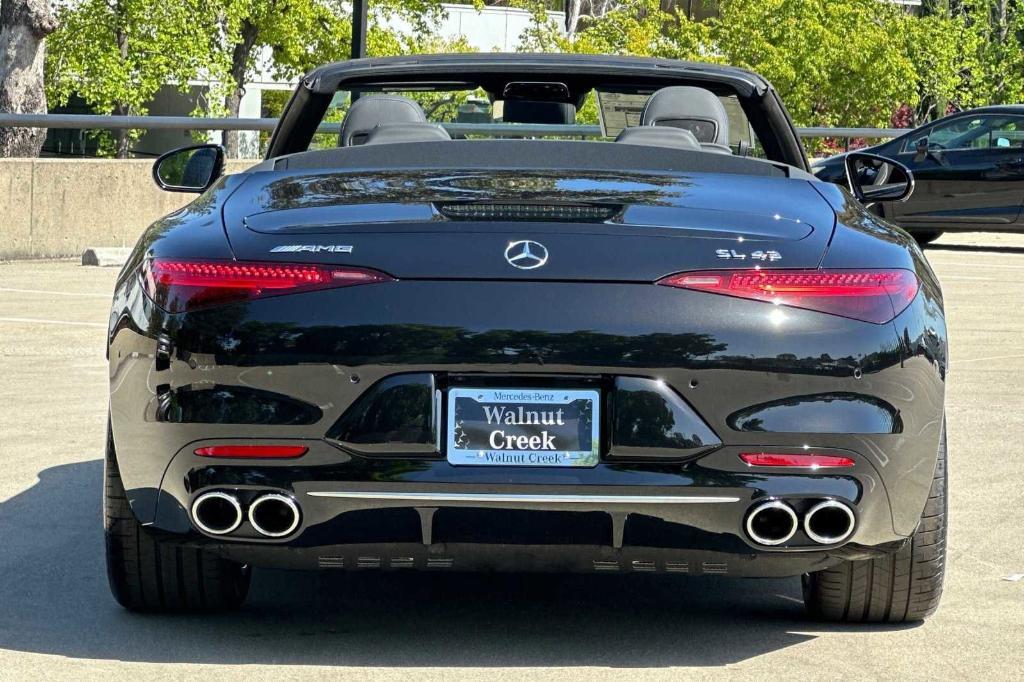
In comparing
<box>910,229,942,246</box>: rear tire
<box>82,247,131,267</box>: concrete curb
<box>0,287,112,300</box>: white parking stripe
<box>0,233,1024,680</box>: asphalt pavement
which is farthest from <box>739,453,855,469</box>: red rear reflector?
<box>910,229,942,246</box>: rear tire

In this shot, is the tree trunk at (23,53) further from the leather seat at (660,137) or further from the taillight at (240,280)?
the taillight at (240,280)

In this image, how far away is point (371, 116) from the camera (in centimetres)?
543

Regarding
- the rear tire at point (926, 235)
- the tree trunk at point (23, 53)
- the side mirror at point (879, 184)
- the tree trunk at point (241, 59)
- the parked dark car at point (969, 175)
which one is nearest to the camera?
the side mirror at point (879, 184)

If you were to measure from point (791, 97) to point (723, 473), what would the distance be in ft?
134

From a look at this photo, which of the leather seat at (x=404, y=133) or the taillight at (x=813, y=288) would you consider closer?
the taillight at (x=813, y=288)

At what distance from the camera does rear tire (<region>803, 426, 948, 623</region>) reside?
4.29 meters

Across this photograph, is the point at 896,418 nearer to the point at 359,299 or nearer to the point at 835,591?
the point at 835,591

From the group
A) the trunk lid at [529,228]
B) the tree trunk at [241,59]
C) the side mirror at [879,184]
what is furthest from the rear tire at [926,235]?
the tree trunk at [241,59]

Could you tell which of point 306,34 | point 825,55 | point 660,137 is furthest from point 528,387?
point 306,34

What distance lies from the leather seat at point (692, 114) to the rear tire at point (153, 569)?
1901 mm

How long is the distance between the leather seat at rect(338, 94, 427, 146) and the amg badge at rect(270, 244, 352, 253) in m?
1.57

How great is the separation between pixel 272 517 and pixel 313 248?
22.9 inches

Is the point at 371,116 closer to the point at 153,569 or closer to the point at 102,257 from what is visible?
the point at 153,569

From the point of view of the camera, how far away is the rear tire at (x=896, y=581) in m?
4.29
